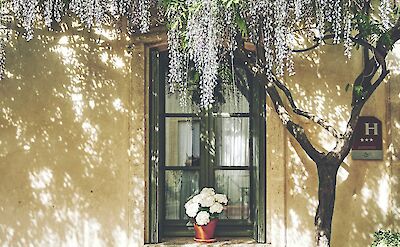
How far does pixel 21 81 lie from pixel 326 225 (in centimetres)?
276

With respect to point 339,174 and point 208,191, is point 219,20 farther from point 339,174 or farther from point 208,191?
point 339,174

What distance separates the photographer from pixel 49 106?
4949 mm

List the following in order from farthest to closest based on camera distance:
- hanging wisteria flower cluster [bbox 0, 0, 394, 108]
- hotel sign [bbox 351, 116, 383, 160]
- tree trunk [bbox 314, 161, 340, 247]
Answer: hotel sign [bbox 351, 116, 383, 160]
tree trunk [bbox 314, 161, 340, 247]
hanging wisteria flower cluster [bbox 0, 0, 394, 108]

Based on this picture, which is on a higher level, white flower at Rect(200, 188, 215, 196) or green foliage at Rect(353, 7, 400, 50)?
green foliage at Rect(353, 7, 400, 50)

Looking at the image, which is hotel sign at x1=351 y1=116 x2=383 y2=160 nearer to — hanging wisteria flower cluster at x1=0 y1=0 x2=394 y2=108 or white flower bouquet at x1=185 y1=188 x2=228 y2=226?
hanging wisteria flower cluster at x1=0 y1=0 x2=394 y2=108

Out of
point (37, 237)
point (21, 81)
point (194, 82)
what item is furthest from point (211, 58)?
point (37, 237)

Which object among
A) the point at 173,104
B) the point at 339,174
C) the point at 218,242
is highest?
the point at 173,104

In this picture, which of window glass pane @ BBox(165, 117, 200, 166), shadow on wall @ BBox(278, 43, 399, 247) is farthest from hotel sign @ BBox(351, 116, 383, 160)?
window glass pane @ BBox(165, 117, 200, 166)

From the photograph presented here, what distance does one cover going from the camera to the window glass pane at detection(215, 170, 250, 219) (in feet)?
16.9

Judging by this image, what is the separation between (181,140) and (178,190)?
0.44m

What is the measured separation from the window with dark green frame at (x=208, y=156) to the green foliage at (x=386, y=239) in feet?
3.54

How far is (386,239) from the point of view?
14.4 ft

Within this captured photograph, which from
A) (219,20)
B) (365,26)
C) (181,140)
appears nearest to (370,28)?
(365,26)

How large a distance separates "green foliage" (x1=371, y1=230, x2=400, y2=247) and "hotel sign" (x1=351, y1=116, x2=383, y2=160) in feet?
2.03
